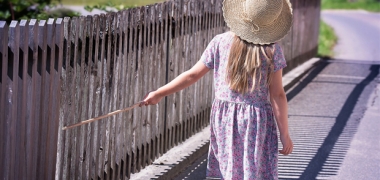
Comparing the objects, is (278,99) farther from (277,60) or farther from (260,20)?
(260,20)

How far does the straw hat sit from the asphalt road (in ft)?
8.20

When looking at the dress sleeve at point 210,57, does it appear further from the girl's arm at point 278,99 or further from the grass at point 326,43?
the grass at point 326,43

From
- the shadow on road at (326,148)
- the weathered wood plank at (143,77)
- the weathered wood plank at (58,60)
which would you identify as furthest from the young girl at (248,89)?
the shadow on road at (326,148)

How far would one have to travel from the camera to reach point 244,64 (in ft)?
13.9

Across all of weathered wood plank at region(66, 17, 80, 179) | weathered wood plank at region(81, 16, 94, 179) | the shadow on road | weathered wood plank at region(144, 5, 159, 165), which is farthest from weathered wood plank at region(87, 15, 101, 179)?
the shadow on road

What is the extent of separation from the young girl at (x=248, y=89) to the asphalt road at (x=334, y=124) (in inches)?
90.0

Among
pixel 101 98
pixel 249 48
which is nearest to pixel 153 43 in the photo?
pixel 101 98

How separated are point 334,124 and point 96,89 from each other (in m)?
4.78

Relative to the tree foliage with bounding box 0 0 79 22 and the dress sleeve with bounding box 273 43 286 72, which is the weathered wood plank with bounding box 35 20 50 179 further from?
the tree foliage with bounding box 0 0 79 22

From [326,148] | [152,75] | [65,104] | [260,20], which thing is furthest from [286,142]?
[326,148]

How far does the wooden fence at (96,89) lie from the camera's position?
426 centimetres

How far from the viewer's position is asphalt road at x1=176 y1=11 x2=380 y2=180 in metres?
7.16

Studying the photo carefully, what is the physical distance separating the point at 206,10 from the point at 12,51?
4234mm

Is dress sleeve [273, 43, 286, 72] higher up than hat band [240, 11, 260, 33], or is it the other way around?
hat band [240, 11, 260, 33]
